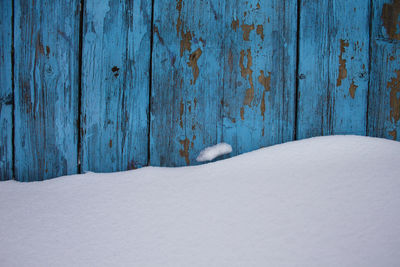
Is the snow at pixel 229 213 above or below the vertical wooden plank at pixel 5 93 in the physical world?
below

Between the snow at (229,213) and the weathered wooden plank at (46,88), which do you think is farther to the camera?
the weathered wooden plank at (46,88)

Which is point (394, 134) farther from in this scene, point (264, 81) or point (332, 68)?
point (264, 81)

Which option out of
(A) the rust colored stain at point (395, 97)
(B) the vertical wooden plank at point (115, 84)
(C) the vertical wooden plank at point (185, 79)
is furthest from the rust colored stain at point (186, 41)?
(A) the rust colored stain at point (395, 97)

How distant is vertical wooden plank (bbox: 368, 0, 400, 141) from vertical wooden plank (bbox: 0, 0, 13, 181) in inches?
54.6

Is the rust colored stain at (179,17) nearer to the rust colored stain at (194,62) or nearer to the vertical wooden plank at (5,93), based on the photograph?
the rust colored stain at (194,62)

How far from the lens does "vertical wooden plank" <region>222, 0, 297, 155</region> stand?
932 mm

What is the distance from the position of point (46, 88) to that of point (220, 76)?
676 millimetres

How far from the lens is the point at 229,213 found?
66 cm

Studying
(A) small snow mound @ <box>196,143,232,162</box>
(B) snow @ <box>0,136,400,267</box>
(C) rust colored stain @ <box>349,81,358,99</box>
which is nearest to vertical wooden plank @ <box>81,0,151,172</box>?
(B) snow @ <box>0,136,400,267</box>

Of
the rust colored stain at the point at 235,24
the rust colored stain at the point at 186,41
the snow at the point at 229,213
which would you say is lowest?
the snow at the point at 229,213

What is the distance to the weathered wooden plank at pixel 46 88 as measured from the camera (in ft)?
3.13

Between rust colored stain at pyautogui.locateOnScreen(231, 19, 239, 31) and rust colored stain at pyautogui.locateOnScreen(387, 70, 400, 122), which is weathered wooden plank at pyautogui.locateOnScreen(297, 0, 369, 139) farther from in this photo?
rust colored stain at pyautogui.locateOnScreen(231, 19, 239, 31)

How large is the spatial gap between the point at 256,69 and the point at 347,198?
54cm

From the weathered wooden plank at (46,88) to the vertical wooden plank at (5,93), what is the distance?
0.03 m
